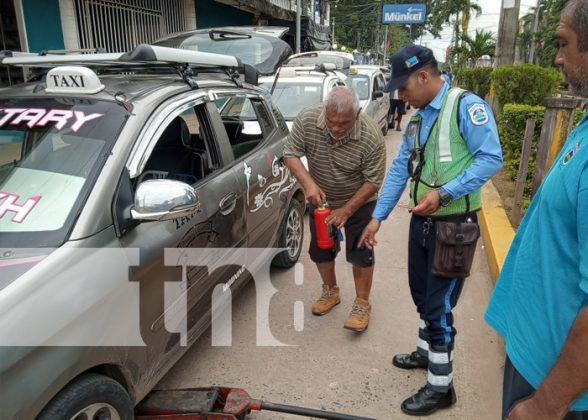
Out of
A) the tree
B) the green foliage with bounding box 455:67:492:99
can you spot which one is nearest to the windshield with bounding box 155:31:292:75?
the green foliage with bounding box 455:67:492:99

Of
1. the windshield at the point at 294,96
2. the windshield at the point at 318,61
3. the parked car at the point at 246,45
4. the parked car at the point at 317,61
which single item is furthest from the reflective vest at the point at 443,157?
the windshield at the point at 318,61

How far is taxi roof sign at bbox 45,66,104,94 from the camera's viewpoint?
7.71 ft

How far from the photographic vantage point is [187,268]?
7.95 feet

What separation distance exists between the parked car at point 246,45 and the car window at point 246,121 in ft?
4.11

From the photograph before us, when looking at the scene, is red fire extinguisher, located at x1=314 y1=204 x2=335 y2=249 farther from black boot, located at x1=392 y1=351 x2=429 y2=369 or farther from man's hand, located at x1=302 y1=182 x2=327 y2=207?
black boot, located at x1=392 y1=351 x2=429 y2=369

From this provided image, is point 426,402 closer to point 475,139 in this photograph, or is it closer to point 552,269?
point 475,139

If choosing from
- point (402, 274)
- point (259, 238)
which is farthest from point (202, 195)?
point (402, 274)

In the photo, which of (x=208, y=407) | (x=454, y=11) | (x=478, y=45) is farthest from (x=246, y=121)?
(x=454, y=11)

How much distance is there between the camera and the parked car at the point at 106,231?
1636 millimetres

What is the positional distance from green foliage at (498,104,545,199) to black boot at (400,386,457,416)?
3.36 m

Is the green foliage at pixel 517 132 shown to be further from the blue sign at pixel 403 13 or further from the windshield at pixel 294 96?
the blue sign at pixel 403 13

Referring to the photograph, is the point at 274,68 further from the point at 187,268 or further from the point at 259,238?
the point at 187,268

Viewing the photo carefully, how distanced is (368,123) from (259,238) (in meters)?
1.12

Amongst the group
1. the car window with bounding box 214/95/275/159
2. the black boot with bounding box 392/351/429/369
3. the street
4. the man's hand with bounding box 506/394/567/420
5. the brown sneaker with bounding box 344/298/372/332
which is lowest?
the street
